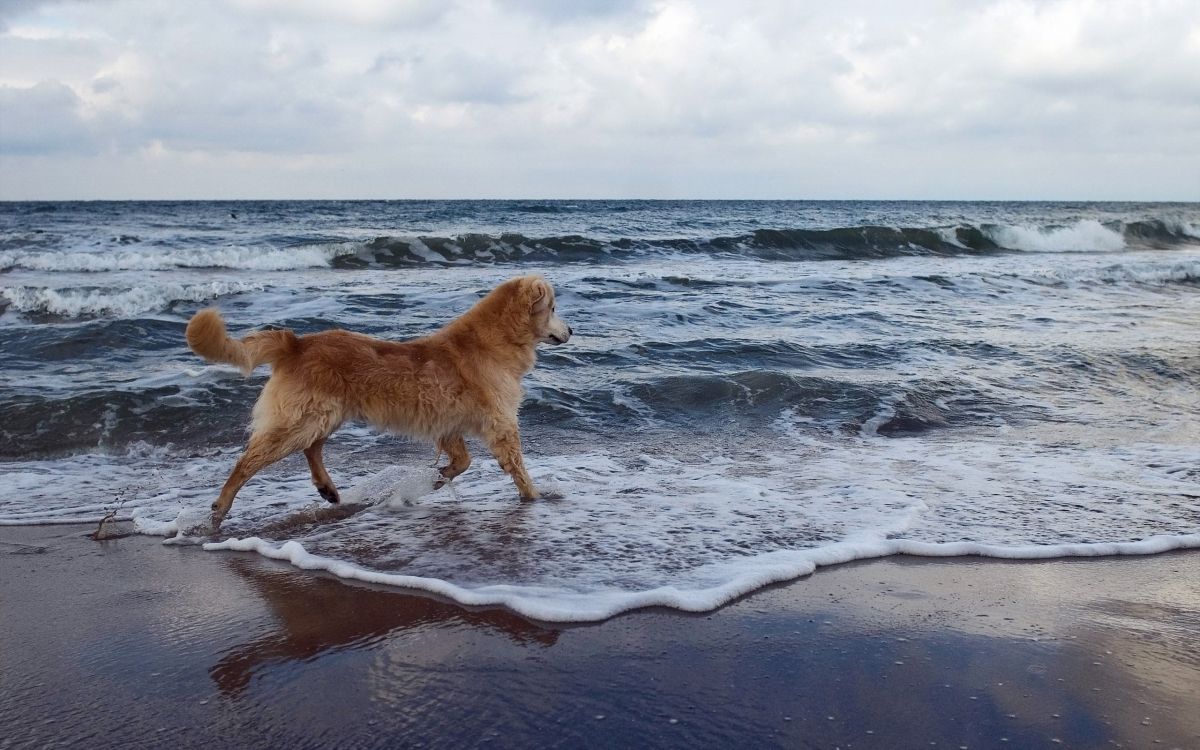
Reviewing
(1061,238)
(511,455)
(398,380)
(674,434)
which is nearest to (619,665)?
(511,455)

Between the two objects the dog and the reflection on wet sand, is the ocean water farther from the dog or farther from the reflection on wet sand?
the dog

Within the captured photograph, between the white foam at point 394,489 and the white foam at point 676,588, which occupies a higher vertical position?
the white foam at point 676,588

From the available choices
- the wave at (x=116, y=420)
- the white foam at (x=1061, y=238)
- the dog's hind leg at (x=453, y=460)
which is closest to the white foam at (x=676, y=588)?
the dog's hind leg at (x=453, y=460)

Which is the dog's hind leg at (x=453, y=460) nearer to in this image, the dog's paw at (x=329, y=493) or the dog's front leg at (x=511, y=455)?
the dog's front leg at (x=511, y=455)

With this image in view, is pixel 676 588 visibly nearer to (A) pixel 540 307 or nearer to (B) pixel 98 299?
(A) pixel 540 307

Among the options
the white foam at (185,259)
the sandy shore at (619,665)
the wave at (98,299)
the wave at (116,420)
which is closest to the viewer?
the sandy shore at (619,665)

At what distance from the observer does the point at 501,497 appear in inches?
234

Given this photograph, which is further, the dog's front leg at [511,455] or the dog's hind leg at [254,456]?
the dog's front leg at [511,455]

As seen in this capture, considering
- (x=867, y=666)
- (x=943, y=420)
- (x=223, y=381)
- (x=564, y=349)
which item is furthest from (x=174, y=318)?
(x=867, y=666)

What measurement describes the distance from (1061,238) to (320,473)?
33101 millimetres

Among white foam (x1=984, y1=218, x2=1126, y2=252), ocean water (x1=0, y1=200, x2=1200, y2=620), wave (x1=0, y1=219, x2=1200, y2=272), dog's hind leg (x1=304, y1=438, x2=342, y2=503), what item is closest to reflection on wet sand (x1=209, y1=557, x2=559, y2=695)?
ocean water (x1=0, y1=200, x2=1200, y2=620)

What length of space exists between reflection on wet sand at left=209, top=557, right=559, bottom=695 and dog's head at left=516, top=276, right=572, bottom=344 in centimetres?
224

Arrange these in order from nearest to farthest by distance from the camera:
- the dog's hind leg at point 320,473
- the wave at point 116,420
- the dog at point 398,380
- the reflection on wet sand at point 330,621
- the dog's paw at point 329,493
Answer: the reflection on wet sand at point 330,621, the dog at point 398,380, the dog's hind leg at point 320,473, the dog's paw at point 329,493, the wave at point 116,420

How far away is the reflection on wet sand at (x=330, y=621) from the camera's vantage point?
3408 mm
